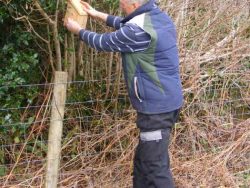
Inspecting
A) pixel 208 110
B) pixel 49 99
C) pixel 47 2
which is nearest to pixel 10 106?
pixel 49 99

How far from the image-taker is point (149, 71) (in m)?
3.70

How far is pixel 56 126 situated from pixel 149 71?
861 mm

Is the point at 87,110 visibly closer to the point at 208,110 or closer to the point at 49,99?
the point at 49,99

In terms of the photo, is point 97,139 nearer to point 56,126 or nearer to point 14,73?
point 14,73

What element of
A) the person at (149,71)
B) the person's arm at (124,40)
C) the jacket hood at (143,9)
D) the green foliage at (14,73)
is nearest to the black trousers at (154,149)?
the person at (149,71)

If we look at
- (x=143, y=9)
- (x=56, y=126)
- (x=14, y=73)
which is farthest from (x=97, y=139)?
(x=143, y=9)

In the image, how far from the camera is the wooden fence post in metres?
3.77

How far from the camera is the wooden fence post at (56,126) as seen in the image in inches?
148

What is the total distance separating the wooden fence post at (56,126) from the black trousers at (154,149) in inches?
24.8

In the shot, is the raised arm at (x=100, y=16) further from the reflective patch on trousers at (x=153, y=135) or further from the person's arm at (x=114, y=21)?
the reflective patch on trousers at (x=153, y=135)

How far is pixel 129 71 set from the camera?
12.3ft

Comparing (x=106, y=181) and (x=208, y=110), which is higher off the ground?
(x=208, y=110)

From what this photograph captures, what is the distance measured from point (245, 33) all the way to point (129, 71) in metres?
2.94

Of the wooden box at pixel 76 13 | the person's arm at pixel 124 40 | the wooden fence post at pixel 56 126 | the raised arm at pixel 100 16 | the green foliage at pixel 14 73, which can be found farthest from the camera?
the green foliage at pixel 14 73
